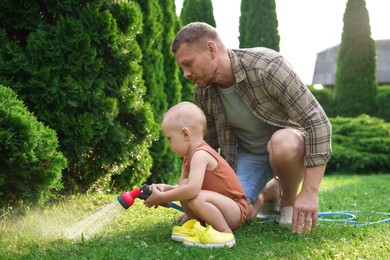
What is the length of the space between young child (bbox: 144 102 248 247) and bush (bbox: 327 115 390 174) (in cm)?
929

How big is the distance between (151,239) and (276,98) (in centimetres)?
140

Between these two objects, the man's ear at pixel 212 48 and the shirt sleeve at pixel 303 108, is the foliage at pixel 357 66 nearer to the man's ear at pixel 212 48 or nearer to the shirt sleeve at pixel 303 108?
the shirt sleeve at pixel 303 108

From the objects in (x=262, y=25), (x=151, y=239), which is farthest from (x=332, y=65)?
(x=151, y=239)

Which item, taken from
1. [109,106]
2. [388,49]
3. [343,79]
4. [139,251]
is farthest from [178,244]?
[388,49]

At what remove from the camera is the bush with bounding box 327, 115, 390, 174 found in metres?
12.3

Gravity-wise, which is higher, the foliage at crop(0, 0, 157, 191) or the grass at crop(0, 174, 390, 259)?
the foliage at crop(0, 0, 157, 191)

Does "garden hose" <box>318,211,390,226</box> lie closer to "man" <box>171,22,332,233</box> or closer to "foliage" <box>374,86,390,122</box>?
"man" <box>171,22,332,233</box>

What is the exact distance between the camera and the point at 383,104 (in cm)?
1877

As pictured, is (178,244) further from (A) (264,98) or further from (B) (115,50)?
(B) (115,50)

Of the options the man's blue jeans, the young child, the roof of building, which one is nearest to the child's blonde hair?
the young child

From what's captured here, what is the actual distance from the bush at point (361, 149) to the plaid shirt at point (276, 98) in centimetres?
881

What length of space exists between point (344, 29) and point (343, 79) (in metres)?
1.87

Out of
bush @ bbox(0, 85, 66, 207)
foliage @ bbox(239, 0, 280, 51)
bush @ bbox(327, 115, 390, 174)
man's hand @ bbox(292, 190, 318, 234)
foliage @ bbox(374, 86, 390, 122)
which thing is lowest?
bush @ bbox(327, 115, 390, 174)

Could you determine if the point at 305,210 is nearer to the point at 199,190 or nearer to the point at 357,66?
the point at 199,190
